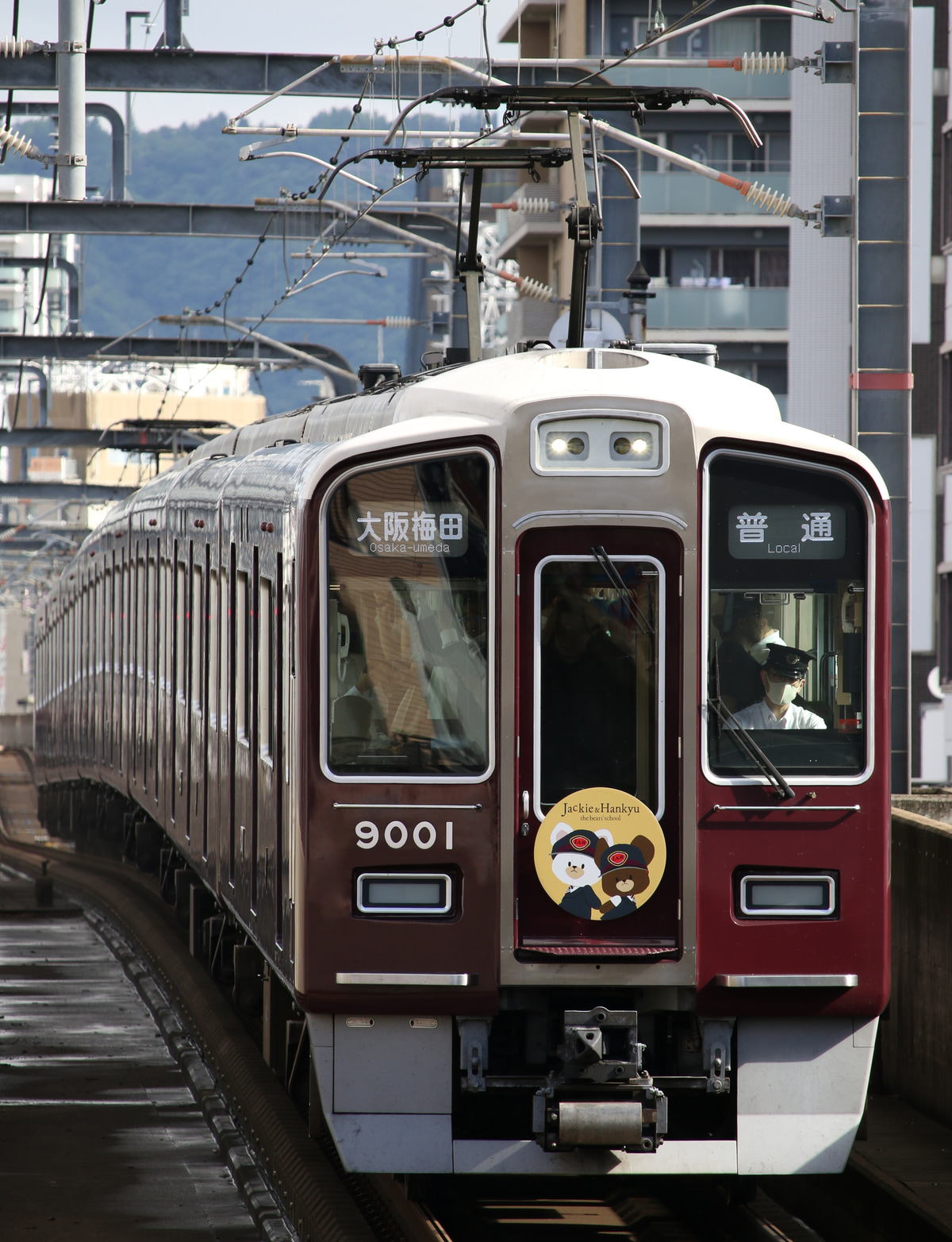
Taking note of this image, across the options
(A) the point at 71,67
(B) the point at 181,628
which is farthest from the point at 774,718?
(A) the point at 71,67

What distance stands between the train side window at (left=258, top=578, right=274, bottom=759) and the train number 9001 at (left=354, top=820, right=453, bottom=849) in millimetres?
1166

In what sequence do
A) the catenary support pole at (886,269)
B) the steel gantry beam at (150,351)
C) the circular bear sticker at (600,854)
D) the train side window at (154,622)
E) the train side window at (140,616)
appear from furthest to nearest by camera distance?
1. the steel gantry beam at (150,351)
2. the train side window at (140,616)
3. the train side window at (154,622)
4. the catenary support pole at (886,269)
5. the circular bear sticker at (600,854)

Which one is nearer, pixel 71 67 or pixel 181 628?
pixel 181 628

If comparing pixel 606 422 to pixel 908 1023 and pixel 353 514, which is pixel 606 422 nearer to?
pixel 353 514

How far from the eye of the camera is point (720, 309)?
40.4m

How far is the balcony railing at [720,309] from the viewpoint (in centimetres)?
3969

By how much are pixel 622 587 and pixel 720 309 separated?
3492 centimetres

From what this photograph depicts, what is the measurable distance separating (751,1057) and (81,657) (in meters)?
15.8

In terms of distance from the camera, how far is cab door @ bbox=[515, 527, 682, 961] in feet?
20.5

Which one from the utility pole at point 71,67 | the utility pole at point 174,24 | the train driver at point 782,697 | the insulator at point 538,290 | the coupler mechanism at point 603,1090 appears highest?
the utility pole at point 174,24

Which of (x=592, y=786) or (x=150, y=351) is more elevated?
(x=150, y=351)

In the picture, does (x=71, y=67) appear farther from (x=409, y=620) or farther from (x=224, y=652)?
(x=409, y=620)

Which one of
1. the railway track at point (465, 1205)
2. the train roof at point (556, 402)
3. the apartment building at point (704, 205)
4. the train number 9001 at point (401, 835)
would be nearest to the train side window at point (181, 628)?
the railway track at point (465, 1205)

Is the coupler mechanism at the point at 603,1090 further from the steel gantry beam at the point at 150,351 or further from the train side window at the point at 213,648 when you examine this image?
the steel gantry beam at the point at 150,351
